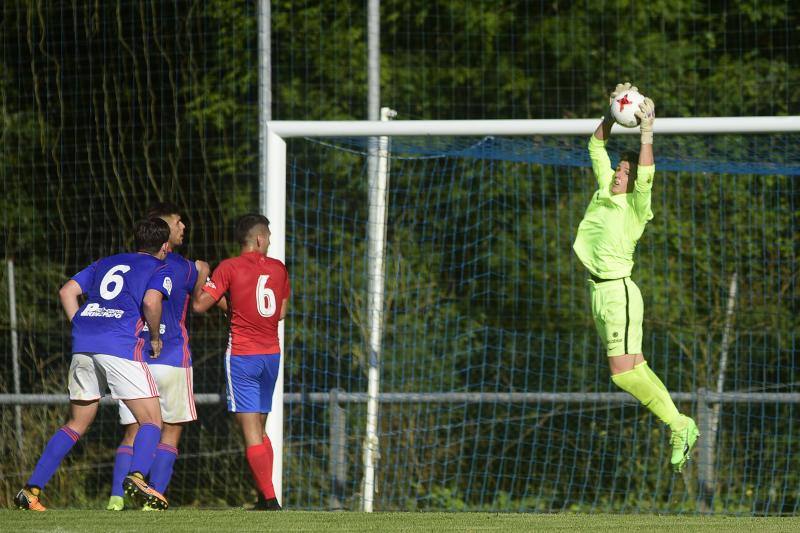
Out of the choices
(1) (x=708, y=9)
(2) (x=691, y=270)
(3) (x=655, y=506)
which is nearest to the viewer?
(3) (x=655, y=506)

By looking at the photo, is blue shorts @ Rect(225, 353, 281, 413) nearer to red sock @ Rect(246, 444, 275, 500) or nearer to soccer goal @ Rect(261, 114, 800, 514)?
red sock @ Rect(246, 444, 275, 500)

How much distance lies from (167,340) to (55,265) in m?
4.76

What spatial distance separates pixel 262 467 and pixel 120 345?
1.13 m

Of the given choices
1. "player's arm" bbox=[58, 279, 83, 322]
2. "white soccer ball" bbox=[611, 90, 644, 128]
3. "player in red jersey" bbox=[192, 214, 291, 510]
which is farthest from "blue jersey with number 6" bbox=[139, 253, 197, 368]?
"white soccer ball" bbox=[611, 90, 644, 128]

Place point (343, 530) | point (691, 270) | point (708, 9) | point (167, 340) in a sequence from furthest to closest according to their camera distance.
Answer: point (708, 9) → point (691, 270) → point (167, 340) → point (343, 530)

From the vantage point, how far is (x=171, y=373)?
6.95m

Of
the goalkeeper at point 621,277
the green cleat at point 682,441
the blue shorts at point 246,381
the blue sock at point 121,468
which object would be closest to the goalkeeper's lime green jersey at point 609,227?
the goalkeeper at point 621,277

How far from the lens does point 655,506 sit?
10.1m

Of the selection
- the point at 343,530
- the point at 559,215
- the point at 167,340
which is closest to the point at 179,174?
the point at 559,215

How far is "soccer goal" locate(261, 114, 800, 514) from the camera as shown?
10227 mm

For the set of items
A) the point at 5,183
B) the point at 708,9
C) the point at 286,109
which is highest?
the point at 708,9

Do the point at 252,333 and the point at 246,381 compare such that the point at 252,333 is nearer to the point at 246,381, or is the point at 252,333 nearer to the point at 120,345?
the point at 246,381

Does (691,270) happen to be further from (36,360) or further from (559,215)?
(36,360)

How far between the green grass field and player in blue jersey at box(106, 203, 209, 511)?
0.55 m
